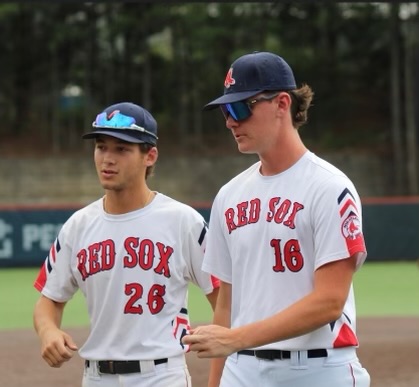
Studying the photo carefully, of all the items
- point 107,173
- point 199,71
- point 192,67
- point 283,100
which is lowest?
point 107,173

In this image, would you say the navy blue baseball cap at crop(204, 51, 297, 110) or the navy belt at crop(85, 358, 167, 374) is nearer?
the navy blue baseball cap at crop(204, 51, 297, 110)

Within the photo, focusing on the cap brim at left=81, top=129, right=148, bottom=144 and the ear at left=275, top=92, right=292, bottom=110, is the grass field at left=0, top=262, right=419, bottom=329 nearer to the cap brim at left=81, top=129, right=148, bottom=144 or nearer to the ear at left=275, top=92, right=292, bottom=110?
the cap brim at left=81, top=129, right=148, bottom=144

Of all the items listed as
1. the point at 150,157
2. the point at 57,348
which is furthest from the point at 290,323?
the point at 150,157

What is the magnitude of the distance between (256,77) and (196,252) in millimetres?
1374

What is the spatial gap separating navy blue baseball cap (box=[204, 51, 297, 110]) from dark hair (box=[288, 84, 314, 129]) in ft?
0.21

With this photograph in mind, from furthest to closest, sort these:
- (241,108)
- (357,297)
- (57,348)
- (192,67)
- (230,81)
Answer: (192,67)
(357,297)
(57,348)
(230,81)
(241,108)

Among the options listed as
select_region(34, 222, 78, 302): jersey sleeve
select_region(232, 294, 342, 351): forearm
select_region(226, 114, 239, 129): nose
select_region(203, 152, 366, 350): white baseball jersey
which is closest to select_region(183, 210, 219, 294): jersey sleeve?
select_region(34, 222, 78, 302): jersey sleeve

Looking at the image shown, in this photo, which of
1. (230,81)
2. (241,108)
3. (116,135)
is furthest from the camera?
(116,135)

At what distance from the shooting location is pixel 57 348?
4.58 m

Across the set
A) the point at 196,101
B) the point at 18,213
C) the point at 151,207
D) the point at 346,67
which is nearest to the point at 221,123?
the point at 196,101

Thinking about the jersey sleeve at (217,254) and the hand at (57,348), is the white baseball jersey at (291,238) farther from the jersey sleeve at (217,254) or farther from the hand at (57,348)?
the hand at (57,348)

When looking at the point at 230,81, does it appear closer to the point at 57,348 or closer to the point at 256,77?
the point at 256,77

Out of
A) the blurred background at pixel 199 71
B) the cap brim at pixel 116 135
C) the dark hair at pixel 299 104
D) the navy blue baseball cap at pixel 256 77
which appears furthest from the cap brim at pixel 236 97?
the blurred background at pixel 199 71

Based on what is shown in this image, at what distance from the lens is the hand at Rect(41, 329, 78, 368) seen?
4574mm
